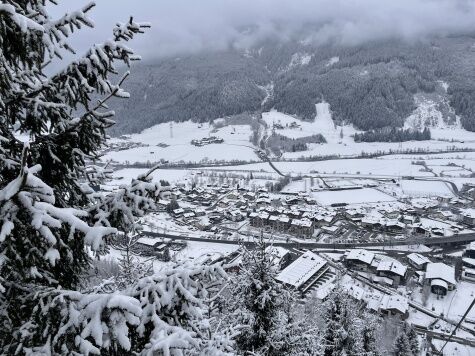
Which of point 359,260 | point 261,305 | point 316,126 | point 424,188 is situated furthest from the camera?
point 316,126

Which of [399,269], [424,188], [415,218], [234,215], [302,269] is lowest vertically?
[415,218]

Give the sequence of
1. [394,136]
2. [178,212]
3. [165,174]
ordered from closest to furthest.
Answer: [178,212]
[165,174]
[394,136]

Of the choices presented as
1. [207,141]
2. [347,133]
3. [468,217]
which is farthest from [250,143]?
[468,217]

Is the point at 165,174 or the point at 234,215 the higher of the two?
the point at 165,174

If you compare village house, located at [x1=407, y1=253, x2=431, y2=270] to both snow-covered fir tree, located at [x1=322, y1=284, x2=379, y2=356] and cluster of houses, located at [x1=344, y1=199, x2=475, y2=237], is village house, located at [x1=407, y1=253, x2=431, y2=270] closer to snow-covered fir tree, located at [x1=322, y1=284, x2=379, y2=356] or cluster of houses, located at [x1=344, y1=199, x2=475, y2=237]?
cluster of houses, located at [x1=344, y1=199, x2=475, y2=237]

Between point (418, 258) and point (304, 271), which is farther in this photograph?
point (418, 258)

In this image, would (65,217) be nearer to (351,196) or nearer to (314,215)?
(314,215)

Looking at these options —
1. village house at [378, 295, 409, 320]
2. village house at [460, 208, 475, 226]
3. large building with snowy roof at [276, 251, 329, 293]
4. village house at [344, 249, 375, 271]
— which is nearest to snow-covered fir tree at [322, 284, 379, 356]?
village house at [378, 295, 409, 320]

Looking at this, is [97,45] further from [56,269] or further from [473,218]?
[473,218]
